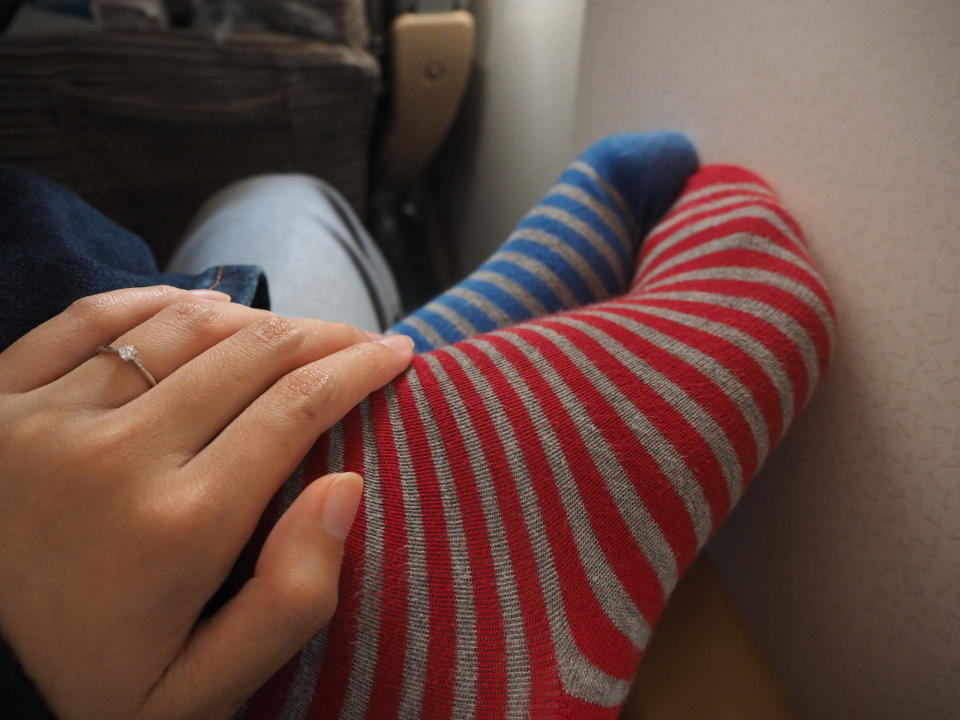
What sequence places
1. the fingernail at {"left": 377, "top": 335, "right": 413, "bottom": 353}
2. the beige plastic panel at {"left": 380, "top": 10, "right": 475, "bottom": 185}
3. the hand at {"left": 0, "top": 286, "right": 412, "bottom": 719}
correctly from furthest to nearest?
the beige plastic panel at {"left": 380, "top": 10, "right": 475, "bottom": 185} → the fingernail at {"left": 377, "top": 335, "right": 413, "bottom": 353} → the hand at {"left": 0, "top": 286, "right": 412, "bottom": 719}

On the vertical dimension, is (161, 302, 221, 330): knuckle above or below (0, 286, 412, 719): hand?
above

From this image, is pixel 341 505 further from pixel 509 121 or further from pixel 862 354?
pixel 509 121

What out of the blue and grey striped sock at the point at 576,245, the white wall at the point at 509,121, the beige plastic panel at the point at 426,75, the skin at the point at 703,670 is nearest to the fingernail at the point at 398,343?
the blue and grey striped sock at the point at 576,245

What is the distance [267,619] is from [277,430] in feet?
0.30

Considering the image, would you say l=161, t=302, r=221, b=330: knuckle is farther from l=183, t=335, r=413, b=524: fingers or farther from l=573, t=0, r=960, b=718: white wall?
l=573, t=0, r=960, b=718: white wall

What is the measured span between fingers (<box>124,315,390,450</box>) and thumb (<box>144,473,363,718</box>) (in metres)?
0.06

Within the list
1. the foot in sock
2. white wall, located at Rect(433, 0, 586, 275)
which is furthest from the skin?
white wall, located at Rect(433, 0, 586, 275)

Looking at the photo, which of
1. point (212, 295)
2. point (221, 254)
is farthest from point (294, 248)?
point (212, 295)

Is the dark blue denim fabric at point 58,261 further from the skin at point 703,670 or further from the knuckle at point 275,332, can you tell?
the skin at point 703,670

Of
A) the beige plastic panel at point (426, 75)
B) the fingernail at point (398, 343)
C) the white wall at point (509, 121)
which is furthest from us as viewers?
the beige plastic panel at point (426, 75)

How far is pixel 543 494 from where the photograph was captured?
36 cm

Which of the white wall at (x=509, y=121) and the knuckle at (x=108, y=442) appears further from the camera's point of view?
the white wall at (x=509, y=121)

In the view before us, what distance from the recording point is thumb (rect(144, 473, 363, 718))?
277 millimetres

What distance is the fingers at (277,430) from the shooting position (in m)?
0.29
